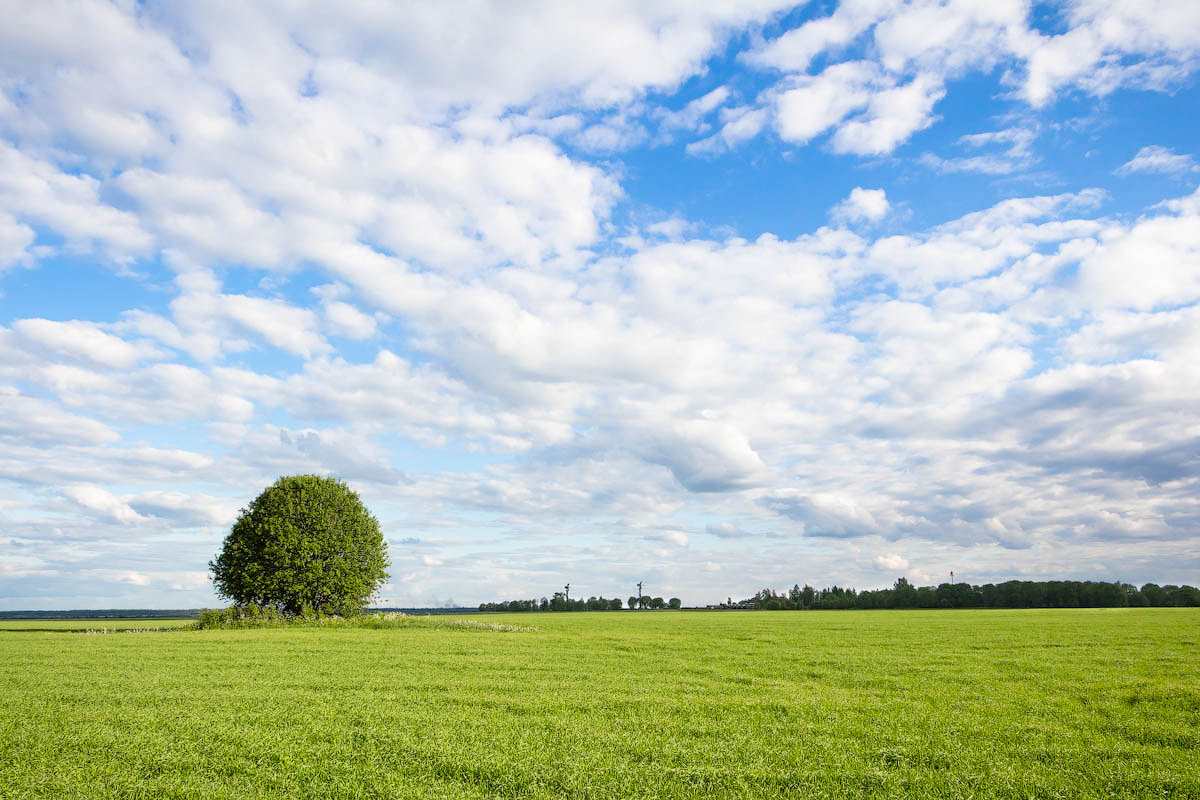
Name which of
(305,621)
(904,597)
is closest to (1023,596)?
(904,597)

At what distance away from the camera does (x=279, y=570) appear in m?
49.3

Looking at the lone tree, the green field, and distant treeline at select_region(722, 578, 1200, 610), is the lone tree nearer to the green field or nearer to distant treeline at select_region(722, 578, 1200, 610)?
the green field

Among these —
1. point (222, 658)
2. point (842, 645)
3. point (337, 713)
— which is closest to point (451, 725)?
point (337, 713)

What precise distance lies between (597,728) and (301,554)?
145 ft

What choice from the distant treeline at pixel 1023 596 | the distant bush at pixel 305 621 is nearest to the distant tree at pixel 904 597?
the distant treeline at pixel 1023 596

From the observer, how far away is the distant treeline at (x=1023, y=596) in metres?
121

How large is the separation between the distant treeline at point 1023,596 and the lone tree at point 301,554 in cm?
11036

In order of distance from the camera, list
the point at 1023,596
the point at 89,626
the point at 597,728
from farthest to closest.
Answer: the point at 1023,596
the point at 89,626
the point at 597,728

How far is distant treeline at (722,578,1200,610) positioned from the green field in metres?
118

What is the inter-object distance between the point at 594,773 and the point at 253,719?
7735 millimetres

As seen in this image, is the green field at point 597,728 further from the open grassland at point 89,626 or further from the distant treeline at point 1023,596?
the distant treeline at point 1023,596

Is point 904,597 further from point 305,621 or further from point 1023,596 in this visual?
point 305,621

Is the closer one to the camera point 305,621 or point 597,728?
point 597,728

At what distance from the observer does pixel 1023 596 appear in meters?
126
